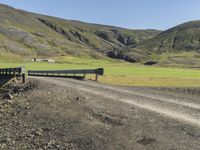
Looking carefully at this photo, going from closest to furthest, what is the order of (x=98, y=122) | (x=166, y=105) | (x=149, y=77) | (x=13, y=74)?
(x=98, y=122), (x=166, y=105), (x=13, y=74), (x=149, y=77)

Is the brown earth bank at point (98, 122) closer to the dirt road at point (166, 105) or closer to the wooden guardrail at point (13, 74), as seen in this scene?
the dirt road at point (166, 105)

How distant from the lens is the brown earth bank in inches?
575

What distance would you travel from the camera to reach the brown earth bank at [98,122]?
14617 mm

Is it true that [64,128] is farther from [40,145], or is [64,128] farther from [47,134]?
[40,145]

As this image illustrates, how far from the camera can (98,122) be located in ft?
57.8

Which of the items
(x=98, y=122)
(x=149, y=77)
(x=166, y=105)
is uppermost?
(x=166, y=105)

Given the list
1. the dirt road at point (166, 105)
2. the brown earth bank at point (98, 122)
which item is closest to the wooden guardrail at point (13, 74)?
the brown earth bank at point (98, 122)

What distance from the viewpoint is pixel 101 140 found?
14.9 metres

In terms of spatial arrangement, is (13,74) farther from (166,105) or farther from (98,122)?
(98,122)

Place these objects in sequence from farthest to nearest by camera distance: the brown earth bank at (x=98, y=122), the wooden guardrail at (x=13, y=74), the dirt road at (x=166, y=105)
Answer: the wooden guardrail at (x=13, y=74) < the dirt road at (x=166, y=105) < the brown earth bank at (x=98, y=122)

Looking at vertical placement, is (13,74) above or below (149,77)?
above

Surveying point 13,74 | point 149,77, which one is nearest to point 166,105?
point 13,74

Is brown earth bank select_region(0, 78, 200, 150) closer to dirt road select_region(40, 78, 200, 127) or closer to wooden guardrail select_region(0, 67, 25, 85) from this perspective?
dirt road select_region(40, 78, 200, 127)

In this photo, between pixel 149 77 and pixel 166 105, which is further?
pixel 149 77
